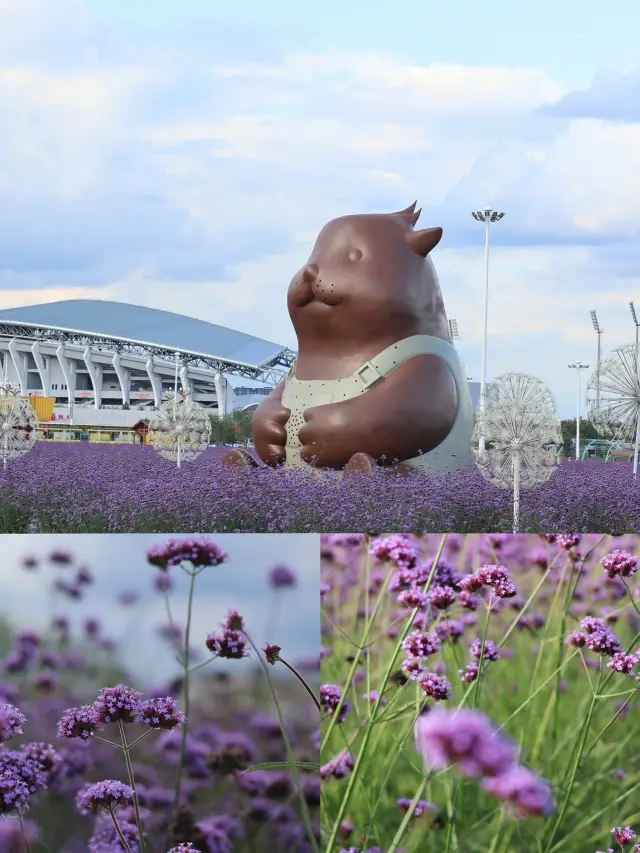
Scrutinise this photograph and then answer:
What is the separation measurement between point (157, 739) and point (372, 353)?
6857mm

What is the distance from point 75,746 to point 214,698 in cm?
48

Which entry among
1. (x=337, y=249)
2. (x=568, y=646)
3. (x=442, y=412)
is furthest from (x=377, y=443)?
(x=568, y=646)

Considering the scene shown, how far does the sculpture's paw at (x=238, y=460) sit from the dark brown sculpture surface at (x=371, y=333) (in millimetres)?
984

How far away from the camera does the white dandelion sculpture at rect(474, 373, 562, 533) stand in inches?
433

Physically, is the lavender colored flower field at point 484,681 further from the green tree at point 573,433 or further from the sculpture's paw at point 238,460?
the green tree at point 573,433

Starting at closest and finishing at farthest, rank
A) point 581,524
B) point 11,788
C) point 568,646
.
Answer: point 11,788 → point 568,646 → point 581,524

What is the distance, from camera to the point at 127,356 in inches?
2339

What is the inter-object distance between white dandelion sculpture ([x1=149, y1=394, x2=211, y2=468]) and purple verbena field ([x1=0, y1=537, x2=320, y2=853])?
1158 centimetres

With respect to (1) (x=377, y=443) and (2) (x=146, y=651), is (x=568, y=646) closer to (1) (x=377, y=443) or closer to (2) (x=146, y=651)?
(2) (x=146, y=651)

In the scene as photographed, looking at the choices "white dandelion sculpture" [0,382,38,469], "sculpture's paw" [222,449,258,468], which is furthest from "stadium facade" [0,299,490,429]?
"sculpture's paw" [222,449,258,468]

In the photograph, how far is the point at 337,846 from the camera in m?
3.75

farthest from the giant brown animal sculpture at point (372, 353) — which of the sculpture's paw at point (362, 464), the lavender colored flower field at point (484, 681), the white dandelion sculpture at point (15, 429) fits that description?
the lavender colored flower field at point (484, 681)

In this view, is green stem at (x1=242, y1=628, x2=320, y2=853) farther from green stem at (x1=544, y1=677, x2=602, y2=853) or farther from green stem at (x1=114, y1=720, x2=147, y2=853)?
green stem at (x1=544, y1=677, x2=602, y2=853)

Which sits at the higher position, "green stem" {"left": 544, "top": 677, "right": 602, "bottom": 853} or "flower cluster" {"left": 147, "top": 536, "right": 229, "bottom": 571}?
"flower cluster" {"left": 147, "top": 536, "right": 229, "bottom": 571}
